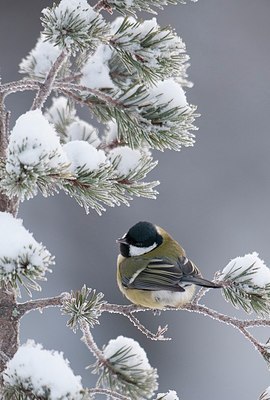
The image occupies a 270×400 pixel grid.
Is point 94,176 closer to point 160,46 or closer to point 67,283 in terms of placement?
point 160,46

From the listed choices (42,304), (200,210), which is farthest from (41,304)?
(200,210)

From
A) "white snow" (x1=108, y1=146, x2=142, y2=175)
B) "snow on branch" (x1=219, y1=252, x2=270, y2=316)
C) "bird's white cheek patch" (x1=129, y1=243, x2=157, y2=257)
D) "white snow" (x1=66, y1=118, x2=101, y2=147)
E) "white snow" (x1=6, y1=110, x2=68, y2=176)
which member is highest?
"white snow" (x1=66, y1=118, x2=101, y2=147)

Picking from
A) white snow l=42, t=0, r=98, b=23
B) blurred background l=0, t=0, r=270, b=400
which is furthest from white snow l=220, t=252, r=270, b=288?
blurred background l=0, t=0, r=270, b=400

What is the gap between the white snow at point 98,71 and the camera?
5.56 ft

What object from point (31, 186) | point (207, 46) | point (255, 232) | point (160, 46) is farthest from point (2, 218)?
point (207, 46)

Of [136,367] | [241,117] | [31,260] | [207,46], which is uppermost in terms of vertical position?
[207,46]

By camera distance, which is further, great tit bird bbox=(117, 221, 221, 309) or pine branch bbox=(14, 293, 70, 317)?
great tit bird bbox=(117, 221, 221, 309)

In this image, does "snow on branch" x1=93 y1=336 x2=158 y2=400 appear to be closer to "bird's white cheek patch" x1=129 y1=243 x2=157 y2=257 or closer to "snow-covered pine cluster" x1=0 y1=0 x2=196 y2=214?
"snow-covered pine cluster" x1=0 y1=0 x2=196 y2=214

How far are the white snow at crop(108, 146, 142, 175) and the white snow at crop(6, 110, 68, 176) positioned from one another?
12.2 inches

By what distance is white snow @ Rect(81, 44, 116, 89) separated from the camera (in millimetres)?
1693

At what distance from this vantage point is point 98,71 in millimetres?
1717

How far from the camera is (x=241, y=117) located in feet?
23.5

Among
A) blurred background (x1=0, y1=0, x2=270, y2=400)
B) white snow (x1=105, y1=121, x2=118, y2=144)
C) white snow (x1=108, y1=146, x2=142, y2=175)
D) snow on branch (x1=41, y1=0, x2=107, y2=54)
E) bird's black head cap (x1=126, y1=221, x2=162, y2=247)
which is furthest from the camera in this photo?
blurred background (x1=0, y1=0, x2=270, y2=400)

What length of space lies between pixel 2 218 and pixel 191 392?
4565mm
